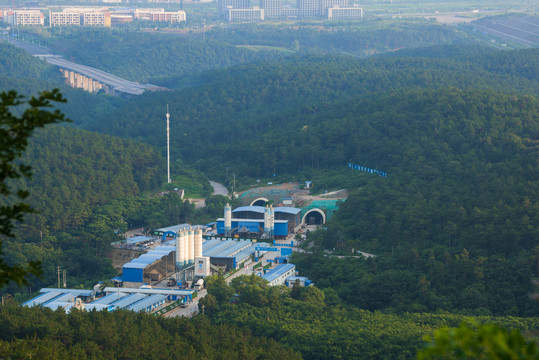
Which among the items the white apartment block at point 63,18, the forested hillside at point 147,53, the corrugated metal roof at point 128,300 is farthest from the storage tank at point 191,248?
the white apartment block at point 63,18

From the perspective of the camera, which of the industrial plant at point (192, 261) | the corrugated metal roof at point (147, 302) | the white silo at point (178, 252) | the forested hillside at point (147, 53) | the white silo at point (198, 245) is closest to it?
the corrugated metal roof at point (147, 302)

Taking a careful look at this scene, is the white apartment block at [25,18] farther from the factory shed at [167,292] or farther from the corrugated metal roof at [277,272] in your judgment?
the factory shed at [167,292]

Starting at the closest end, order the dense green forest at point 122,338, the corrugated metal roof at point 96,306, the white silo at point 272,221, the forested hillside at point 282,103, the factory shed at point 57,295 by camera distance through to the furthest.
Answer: the dense green forest at point 122,338 < the corrugated metal roof at point 96,306 < the factory shed at point 57,295 < the white silo at point 272,221 < the forested hillside at point 282,103

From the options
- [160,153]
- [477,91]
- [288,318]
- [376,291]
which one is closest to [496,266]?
[376,291]

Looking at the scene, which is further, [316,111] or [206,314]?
[316,111]

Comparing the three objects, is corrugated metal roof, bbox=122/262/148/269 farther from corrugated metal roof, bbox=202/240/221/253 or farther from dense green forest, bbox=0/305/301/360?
dense green forest, bbox=0/305/301/360

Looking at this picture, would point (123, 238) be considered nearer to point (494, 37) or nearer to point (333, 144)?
point (333, 144)

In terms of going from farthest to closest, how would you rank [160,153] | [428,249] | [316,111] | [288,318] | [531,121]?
[316,111], [160,153], [531,121], [428,249], [288,318]

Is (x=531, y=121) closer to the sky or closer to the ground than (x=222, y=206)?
closer to the sky

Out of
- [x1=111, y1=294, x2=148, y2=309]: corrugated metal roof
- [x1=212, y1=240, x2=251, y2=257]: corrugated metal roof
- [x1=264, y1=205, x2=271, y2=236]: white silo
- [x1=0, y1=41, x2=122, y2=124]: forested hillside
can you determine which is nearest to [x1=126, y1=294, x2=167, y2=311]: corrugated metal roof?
[x1=111, y1=294, x2=148, y2=309]: corrugated metal roof
